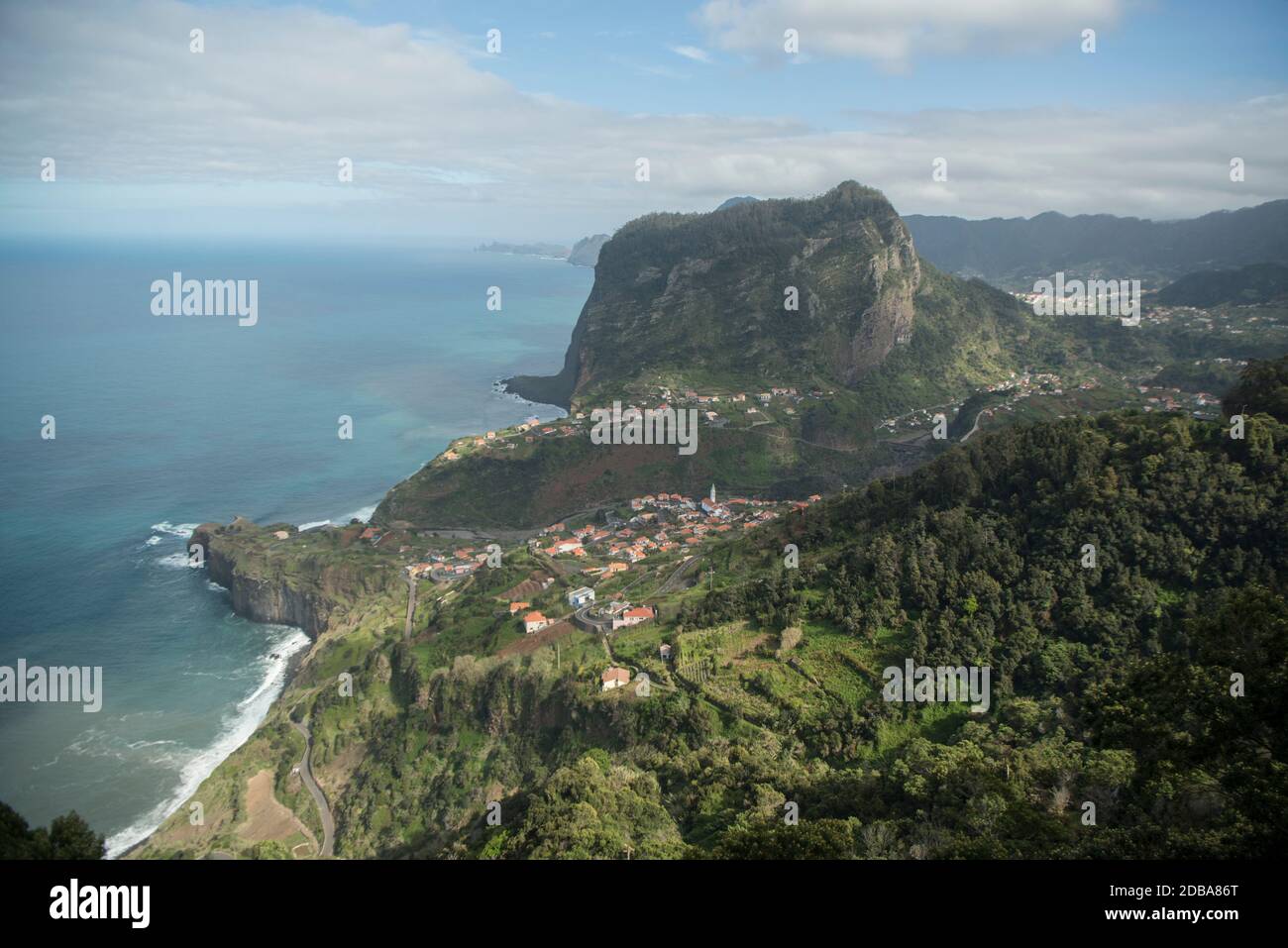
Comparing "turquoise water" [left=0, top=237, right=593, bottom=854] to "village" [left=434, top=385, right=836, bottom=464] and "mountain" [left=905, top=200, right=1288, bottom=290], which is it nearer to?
"village" [left=434, top=385, right=836, bottom=464]

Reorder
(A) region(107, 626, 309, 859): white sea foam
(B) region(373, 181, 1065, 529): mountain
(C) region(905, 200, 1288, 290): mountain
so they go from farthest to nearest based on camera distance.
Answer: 1. (C) region(905, 200, 1288, 290): mountain
2. (B) region(373, 181, 1065, 529): mountain
3. (A) region(107, 626, 309, 859): white sea foam

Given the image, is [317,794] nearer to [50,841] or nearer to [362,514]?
[50,841]

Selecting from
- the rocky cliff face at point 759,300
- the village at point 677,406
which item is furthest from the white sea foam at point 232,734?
the rocky cliff face at point 759,300

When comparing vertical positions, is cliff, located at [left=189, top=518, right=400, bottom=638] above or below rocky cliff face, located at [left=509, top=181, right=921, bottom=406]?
below

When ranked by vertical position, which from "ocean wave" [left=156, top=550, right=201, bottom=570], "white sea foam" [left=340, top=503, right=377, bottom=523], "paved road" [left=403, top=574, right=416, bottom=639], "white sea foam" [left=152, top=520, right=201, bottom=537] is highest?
"white sea foam" [left=340, top=503, right=377, bottom=523]

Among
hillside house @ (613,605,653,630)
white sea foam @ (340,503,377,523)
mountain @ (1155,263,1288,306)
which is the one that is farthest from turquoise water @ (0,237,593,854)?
mountain @ (1155,263,1288,306)
